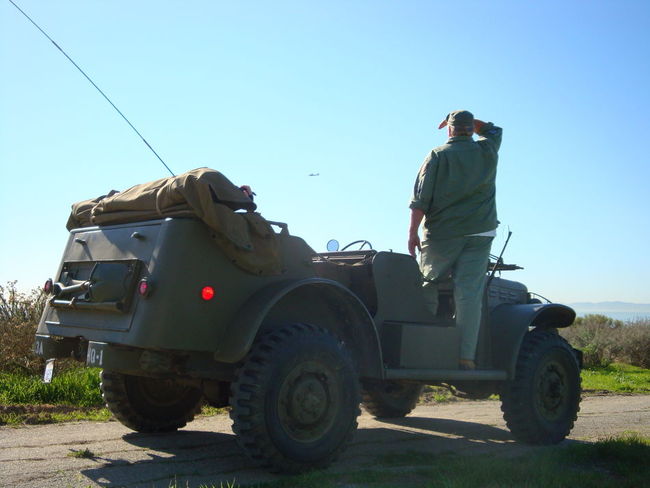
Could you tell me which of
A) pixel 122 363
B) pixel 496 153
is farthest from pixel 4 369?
pixel 496 153

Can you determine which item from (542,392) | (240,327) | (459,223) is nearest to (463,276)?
(459,223)

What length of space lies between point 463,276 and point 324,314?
149cm

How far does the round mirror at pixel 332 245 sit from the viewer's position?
22.5 ft

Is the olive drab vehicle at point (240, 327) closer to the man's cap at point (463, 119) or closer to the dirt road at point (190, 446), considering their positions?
the dirt road at point (190, 446)

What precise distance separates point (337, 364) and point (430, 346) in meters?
1.26

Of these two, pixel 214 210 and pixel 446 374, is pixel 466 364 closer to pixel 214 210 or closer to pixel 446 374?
pixel 446 374

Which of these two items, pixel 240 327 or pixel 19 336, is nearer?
pixel 240 327

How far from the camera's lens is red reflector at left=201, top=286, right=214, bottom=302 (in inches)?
188

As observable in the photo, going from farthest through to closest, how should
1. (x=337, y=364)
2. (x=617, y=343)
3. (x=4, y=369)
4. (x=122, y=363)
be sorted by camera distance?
(x=617, y=343)
(x=4, y=369)
(x=337, y=364)
(x=122, y=363)

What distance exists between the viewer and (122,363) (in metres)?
4.77

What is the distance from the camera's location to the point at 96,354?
477 centimetres

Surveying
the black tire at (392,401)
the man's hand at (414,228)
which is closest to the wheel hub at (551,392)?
the black tire at (392,401)

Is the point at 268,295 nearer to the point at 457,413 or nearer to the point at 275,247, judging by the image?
the point at 275,247

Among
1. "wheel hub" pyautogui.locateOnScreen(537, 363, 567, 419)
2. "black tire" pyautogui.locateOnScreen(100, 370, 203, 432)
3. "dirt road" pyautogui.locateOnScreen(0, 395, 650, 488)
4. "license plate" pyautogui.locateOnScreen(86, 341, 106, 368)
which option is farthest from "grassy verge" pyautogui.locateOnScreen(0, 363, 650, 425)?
"wheel hub" pyautogui.locateOnScreen(537, 363, 567, 419)
